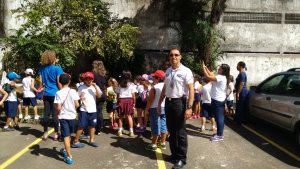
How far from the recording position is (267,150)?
20.8 ft

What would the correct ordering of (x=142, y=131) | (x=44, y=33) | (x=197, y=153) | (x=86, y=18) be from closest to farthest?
(x=197, y=153), (x=142, y=131), (x=44, y=33), (x=86, y=18)

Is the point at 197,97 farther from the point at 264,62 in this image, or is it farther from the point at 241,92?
the point at 264,62

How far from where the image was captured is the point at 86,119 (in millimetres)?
6270

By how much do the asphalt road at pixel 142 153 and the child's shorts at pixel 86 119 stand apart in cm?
46

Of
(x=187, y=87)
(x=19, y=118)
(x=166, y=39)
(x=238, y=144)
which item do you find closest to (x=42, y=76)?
(x=19, y=118)

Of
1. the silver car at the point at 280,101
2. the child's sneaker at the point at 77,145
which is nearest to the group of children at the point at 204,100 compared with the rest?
the silver car at the point at 280,101

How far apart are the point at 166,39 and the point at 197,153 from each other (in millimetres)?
9954

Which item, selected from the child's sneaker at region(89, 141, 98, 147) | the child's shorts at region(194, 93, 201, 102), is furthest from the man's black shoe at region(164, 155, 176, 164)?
the child's shorts at region(194, 93, 201, 102)

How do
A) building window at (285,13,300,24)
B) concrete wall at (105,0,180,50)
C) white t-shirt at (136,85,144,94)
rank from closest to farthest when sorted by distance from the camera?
white t-shirt at (136,85,144,94) < concrete wall at (105,0,180,50) < building window at (285,13,300,24)

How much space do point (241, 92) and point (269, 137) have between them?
4.62ft

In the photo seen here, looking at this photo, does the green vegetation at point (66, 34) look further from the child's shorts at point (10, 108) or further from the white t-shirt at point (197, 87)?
the white t-shirt at point (197, 87)

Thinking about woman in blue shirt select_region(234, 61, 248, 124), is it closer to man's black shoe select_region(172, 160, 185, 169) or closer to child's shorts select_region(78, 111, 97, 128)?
man's black shoe select_region(172, 160, 185, 169)

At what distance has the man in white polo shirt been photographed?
17.1ft

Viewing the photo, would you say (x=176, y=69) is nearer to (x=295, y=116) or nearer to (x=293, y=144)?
(x=295, y=116)
